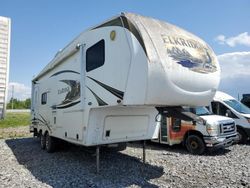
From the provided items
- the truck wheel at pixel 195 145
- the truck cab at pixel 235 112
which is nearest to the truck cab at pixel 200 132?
the truck wheel at pixel 195 145

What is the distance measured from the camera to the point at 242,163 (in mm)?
7680

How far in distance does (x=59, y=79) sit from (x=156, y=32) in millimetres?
4323

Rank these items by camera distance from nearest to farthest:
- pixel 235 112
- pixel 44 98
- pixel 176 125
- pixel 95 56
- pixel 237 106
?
1. pixel 95 56
2. pixel 176 125
3. pixel 44 98
4. pixel 235 112
5. pixel 237 106

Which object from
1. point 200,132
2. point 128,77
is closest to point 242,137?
point 200,132

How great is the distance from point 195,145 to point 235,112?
325 cm

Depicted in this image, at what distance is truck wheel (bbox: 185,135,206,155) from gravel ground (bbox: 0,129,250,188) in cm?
24

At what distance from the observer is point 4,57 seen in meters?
11.3

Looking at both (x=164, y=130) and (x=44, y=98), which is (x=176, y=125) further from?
(x=44, y=98)

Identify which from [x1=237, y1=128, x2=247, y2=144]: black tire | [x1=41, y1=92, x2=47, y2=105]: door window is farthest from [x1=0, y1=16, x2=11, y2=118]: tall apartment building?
[x1=237, y1=128, x2=247, y2=144]: black tire

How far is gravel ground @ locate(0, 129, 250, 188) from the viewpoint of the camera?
5961mm

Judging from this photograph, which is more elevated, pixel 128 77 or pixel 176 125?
pixel 128 77

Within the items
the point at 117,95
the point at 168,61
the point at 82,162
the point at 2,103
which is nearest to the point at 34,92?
the point at 2,103

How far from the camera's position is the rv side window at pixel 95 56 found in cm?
599

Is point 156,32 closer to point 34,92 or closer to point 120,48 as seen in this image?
point 120,48
